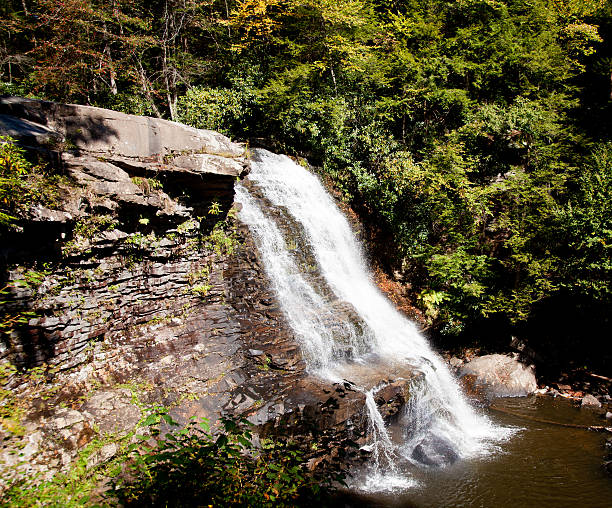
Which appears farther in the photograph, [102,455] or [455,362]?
[455,362]

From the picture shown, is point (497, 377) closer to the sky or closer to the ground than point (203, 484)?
closer to the ground

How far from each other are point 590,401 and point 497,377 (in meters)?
1.85

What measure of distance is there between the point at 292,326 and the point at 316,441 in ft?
7.60

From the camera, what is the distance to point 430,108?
1234cm

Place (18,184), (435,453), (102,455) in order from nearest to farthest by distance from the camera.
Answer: (18,184) → (102,455) → (435,453)

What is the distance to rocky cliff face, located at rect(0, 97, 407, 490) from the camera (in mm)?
4340

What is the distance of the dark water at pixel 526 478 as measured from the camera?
4938 mm

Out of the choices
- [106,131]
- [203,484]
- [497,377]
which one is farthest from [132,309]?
[497,377]

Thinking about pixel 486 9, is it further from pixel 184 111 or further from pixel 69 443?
pixel 69 443

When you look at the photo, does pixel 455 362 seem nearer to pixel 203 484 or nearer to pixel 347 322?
pixel 347 322

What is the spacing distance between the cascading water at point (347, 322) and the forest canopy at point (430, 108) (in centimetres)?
157

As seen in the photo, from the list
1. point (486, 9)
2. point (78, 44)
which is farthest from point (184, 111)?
point (486, 9)

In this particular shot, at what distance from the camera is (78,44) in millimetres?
9500

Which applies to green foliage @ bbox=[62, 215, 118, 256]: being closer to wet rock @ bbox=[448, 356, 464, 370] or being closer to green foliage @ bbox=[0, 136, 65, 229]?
green foliage @ bbox=[0, 136, 65, 229]
